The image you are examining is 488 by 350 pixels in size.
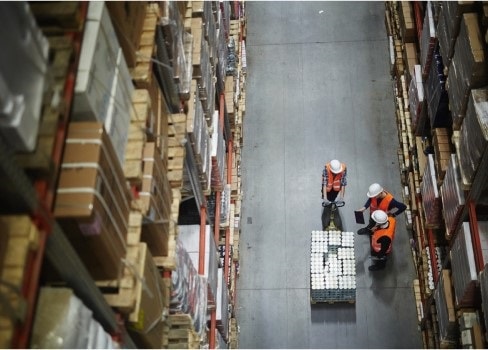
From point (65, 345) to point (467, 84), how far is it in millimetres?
5900

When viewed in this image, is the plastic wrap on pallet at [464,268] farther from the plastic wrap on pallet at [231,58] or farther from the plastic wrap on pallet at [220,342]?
the plastic wrap on pallet at [231,58]

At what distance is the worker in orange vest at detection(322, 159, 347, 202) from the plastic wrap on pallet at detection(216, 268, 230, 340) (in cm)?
280

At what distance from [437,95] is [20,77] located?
7.57 metres

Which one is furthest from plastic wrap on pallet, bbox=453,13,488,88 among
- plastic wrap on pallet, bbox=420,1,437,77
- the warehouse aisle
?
the warehouse aisle

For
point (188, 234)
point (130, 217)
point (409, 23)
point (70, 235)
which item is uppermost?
point (409, 23)

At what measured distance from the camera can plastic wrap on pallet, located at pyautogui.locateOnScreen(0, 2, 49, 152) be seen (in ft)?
9.99

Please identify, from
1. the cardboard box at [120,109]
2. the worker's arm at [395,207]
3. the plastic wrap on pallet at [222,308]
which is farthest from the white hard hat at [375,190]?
the cardboard box at [120,109]

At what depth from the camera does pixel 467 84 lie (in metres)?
7.75

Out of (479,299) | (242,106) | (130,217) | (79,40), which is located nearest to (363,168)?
(242,106)

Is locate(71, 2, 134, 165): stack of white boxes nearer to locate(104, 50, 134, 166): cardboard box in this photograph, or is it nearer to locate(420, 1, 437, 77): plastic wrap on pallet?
locate(104, 50, 134, 166): cardboard box

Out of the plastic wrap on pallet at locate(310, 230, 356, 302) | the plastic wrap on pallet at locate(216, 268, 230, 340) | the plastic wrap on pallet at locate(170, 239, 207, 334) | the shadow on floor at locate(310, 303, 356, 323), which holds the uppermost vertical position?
the plastic wrap on pallet at locate(310, 230, 356, 302)

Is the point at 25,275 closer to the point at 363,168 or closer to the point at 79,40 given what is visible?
the point at 79,40

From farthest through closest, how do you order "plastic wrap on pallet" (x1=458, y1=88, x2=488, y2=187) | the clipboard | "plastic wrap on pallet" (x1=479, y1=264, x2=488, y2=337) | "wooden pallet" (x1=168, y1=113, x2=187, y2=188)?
the clipboard, "plastic wrap on pallet" (x1=458, y1=88, x2=488, y2=187), "plastic wrap on pallet" (x1=479, y1=264, x2=488, y2=337), "wooden pallet" (x1=168, y1=113, x2=187, y2=188)

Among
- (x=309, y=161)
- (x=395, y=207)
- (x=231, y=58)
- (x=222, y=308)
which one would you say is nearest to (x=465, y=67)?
(x=395, y=207)
